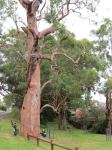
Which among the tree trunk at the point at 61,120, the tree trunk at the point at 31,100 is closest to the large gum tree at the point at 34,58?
the tree trunk at the point at 31,100

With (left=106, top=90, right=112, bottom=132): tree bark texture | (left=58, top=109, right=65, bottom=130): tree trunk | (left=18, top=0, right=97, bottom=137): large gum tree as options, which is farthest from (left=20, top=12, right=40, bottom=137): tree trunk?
(left=106, top=90, right=112, bottom=132): tree bark texture

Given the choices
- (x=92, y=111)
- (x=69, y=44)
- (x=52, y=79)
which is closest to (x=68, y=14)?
(x=52, y=79)

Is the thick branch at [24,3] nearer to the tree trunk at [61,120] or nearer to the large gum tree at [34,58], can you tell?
the large gum tree at [34,58]

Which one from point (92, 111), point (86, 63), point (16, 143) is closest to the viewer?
point (16, 143)

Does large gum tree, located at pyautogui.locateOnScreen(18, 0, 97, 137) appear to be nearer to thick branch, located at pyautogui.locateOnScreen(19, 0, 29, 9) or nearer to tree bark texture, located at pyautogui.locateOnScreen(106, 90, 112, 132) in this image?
thick branch, located at pyautogui.locateOnScreen(19, 0, 29, 9)

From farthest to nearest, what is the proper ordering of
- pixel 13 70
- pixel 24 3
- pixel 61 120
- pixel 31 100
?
pixel 61 120
pixel 13 70
pixel 31 100
pixel 24 3

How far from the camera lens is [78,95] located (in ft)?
145

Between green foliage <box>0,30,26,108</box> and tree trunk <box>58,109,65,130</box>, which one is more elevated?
green foliage <box>0,30,26,108</box>

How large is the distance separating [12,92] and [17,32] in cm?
2188

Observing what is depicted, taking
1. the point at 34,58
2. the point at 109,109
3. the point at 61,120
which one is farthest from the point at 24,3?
the point at 109,109

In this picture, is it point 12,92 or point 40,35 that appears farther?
point 12,92

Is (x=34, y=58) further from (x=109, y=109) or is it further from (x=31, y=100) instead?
(x=109, y=109)

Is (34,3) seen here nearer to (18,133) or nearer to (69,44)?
(18,133)

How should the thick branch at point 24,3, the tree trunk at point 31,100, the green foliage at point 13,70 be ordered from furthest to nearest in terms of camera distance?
the green foliage at point 13,70 → the tree trunk at point 31,100 → the thick branch at point 24,3
